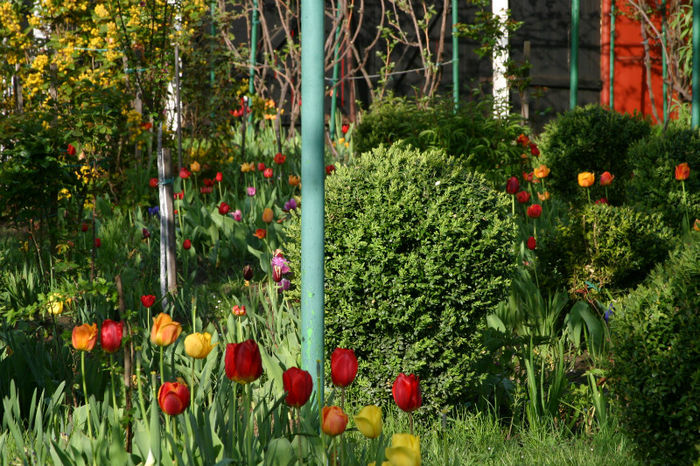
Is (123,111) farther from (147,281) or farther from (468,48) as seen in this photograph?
(468,48)

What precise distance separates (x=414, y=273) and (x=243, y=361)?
1242 mm

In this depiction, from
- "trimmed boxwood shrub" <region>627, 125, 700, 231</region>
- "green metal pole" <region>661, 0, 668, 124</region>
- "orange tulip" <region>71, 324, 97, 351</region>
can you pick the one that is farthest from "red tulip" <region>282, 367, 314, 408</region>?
"green metal pole" <region>661, 0, 668, 124</region>

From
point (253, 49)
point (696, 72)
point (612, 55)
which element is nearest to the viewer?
point (696, 72)

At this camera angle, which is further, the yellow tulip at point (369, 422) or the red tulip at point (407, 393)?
the red tulip at point (407, 393)

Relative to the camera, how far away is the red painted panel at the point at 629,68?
422 inches

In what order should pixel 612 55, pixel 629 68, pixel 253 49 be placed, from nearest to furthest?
1. pixel 253 49
2. pixel 612 55
3. pixel 629 68

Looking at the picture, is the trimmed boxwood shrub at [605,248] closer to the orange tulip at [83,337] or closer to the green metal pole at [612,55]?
the orange tulip at [83,337]

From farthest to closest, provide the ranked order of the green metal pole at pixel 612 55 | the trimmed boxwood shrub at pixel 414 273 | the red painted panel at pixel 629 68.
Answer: the red painted panel at pixel 629 68
the green metal pole at pixel 612 55
the trimmed boxwood shrub at pixel 414 273

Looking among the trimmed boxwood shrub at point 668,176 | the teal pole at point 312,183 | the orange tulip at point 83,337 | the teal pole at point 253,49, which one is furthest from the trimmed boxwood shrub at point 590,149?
the orange tulip at point 83,337

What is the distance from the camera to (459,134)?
6090mm

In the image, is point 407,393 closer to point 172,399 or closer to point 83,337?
point 172,399

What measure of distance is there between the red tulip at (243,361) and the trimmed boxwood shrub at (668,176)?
3.66 metres

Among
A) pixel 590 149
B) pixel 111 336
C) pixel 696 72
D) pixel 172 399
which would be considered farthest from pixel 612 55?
pixel 172 399

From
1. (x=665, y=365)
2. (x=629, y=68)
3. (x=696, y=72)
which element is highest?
(x=629, y=68)
